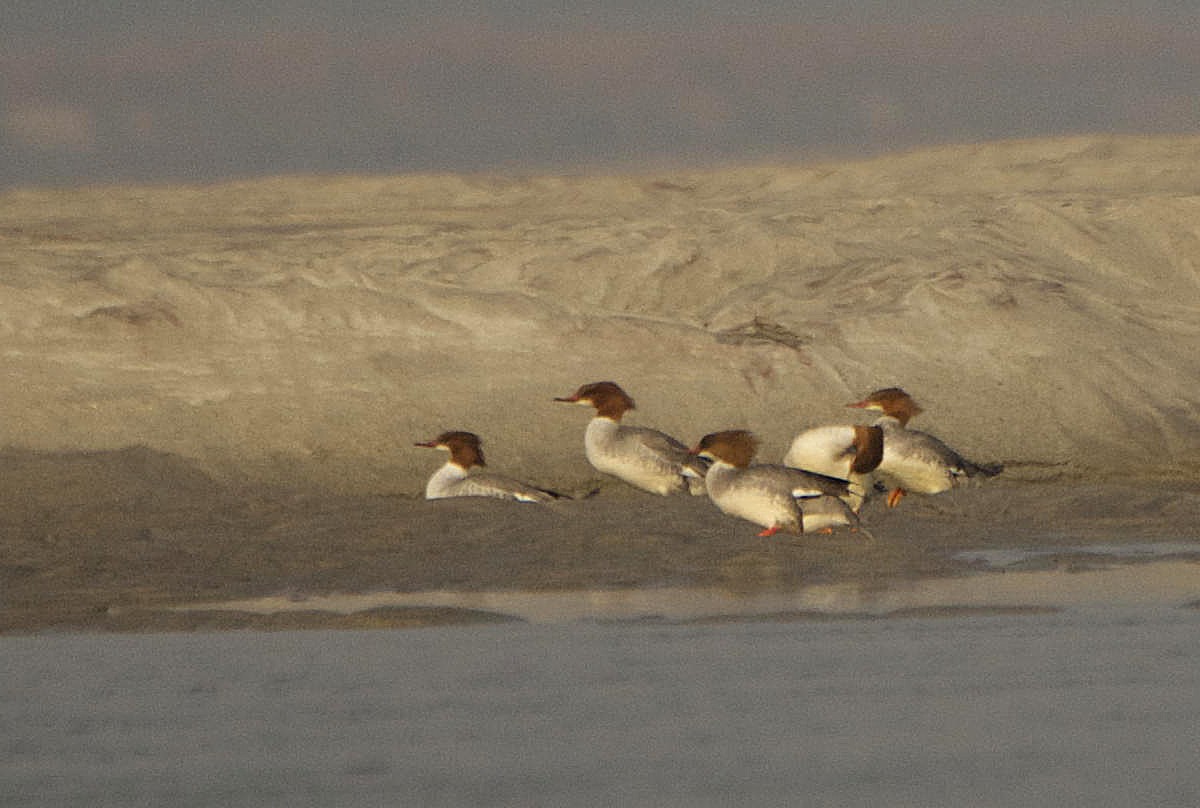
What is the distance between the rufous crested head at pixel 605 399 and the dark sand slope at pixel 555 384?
20.2 inches

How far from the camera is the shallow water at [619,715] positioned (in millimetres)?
5543

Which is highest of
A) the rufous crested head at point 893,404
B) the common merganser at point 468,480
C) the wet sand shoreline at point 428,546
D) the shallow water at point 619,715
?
the rufous crested head at point 893,404

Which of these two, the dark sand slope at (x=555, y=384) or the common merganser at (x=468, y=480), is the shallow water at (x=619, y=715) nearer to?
the dark sand slope at (x=555, y=384)

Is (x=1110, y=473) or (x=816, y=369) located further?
(x=816, y=369)

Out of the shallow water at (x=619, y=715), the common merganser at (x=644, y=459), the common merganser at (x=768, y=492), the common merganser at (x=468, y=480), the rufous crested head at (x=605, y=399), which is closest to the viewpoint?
the shallow water at (x=619, y=715)

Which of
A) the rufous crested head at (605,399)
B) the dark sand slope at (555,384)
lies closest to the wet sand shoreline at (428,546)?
the dark sand slope at (555,384)

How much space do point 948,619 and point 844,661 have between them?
115 centimetres

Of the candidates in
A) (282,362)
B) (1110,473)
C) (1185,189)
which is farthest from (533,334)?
(1185,189)

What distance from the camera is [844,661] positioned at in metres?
7.39

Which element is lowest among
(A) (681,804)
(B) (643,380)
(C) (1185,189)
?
(A) (681,804)

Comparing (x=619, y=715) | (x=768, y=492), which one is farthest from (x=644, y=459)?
(x=619, y=715)

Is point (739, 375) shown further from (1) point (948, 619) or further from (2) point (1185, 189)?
(2) point (1185, 189)

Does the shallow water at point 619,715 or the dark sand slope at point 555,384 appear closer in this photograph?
the shallow water at point 619,715

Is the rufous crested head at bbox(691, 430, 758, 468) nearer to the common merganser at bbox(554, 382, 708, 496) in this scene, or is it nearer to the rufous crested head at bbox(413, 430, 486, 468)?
the common merganser at bbox(554, 382, 708, 496)
